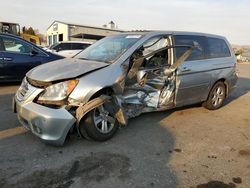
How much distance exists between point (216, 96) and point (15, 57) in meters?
5.62

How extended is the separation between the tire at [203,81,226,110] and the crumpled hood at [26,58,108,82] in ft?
10.3

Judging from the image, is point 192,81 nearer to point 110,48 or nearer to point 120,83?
point 110,48

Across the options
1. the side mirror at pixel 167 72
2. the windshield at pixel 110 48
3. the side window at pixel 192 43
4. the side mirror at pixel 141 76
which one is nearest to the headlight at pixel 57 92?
the windshield at pixel 110 48

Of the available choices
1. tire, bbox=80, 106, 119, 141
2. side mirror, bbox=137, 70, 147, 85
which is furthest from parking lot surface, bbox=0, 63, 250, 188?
side mirror, bbox=137, 70, 147, 85

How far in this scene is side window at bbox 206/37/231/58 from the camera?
6.51m

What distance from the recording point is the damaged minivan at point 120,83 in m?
4.10

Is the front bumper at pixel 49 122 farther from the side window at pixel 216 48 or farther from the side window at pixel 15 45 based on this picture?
the side window at pixel 15 45

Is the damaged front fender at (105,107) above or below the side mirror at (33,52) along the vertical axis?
above

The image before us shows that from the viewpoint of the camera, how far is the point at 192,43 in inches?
240

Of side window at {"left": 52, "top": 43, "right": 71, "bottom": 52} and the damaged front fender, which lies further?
side window at {"left": 52, "top": 43, "right": 71, "bottom": 52}

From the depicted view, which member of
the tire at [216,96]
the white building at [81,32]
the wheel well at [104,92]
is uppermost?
the wheel well at [104,92]

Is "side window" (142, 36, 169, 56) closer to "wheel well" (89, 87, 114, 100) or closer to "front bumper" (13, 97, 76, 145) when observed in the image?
"wheel well" (89, 87, 114, 100)

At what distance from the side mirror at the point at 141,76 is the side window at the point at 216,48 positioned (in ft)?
6.37

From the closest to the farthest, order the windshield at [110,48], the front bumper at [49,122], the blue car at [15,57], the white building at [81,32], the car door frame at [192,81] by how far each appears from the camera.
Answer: the front bumper at [49,122] < the windshield at [110,48] < the car door frame at [192,81] < the blue car at [15,57] < the white building at [81,32]
